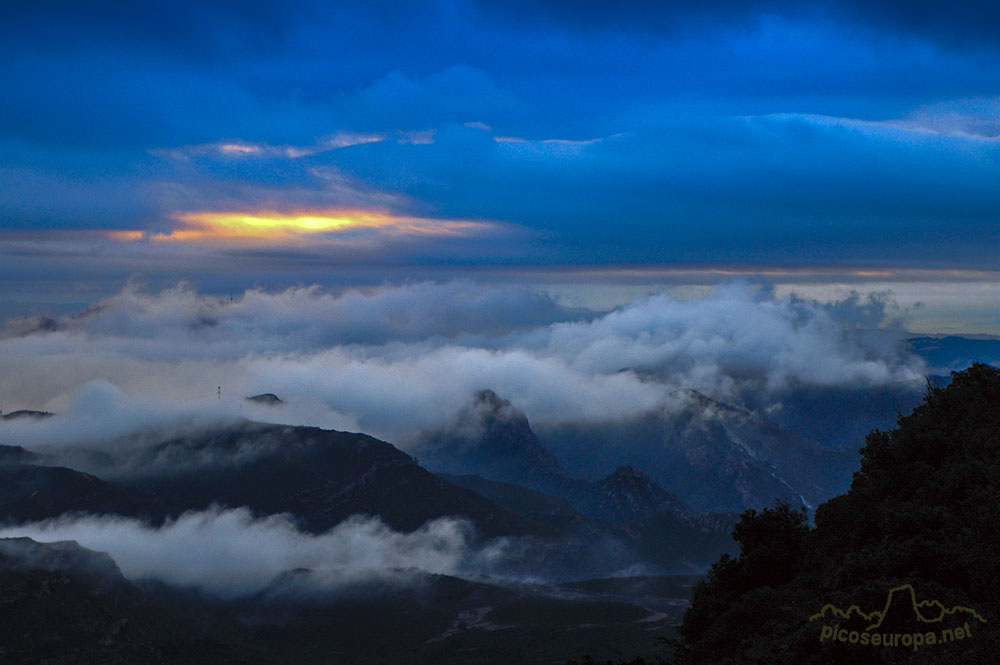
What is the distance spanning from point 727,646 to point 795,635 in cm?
2147

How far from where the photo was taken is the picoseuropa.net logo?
57.1m

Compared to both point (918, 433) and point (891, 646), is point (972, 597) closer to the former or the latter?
point (891, 646)

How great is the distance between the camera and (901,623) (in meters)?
59.7

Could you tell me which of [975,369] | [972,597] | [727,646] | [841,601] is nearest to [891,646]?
[841,601]

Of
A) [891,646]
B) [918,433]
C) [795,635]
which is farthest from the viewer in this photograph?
[918,433]

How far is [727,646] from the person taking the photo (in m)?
83.9

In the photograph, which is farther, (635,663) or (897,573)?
(635,663)

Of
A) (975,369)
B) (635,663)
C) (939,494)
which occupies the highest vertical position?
(975,369)

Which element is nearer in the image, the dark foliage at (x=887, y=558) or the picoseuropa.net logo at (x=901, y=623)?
the picoseuropa.net logo at (x=901, y=623)

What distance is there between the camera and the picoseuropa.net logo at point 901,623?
57.1 metres

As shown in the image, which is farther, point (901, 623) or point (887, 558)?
point (887, 558)

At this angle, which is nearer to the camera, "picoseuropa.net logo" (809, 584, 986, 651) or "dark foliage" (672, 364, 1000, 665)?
"picoseuropa.net logo" (809, 584, 986, 651)

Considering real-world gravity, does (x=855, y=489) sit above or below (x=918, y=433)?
below

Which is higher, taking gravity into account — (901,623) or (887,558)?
(887,558)
